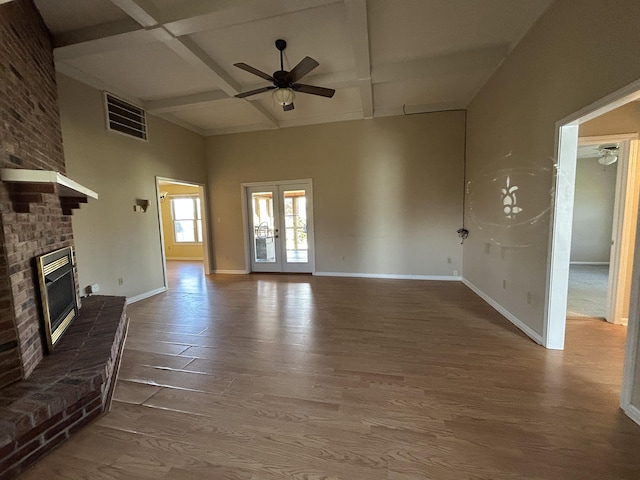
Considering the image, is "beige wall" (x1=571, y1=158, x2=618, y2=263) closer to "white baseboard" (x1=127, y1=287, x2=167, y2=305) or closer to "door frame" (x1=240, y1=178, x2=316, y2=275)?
"door frame" (x1=240, y1=178, x2=316, y2=275)

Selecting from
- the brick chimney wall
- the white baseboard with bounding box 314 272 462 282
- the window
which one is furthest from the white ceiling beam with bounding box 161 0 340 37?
the window

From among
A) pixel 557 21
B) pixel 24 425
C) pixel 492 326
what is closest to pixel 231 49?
pixel 557 21

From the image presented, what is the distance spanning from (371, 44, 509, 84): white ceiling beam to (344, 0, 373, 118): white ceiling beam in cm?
19

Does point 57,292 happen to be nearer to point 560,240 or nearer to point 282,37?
point 282,37

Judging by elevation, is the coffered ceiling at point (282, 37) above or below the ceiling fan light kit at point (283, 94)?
above

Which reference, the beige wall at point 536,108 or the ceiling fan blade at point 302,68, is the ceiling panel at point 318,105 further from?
the beige wall at point 536,108

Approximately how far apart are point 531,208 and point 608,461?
2.17 meters

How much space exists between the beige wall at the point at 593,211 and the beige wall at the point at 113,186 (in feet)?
31.2

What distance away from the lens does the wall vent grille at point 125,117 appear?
4031 millimetres

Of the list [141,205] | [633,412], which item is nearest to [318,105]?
[141,205]

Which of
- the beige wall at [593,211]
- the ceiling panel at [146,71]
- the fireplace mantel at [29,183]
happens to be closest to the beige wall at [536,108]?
the fireplace mantel at [29,183]

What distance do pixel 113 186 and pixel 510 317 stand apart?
5806mm

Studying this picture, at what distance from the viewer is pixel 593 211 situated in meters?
6.80

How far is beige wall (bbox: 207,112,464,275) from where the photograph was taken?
5.14 meters
